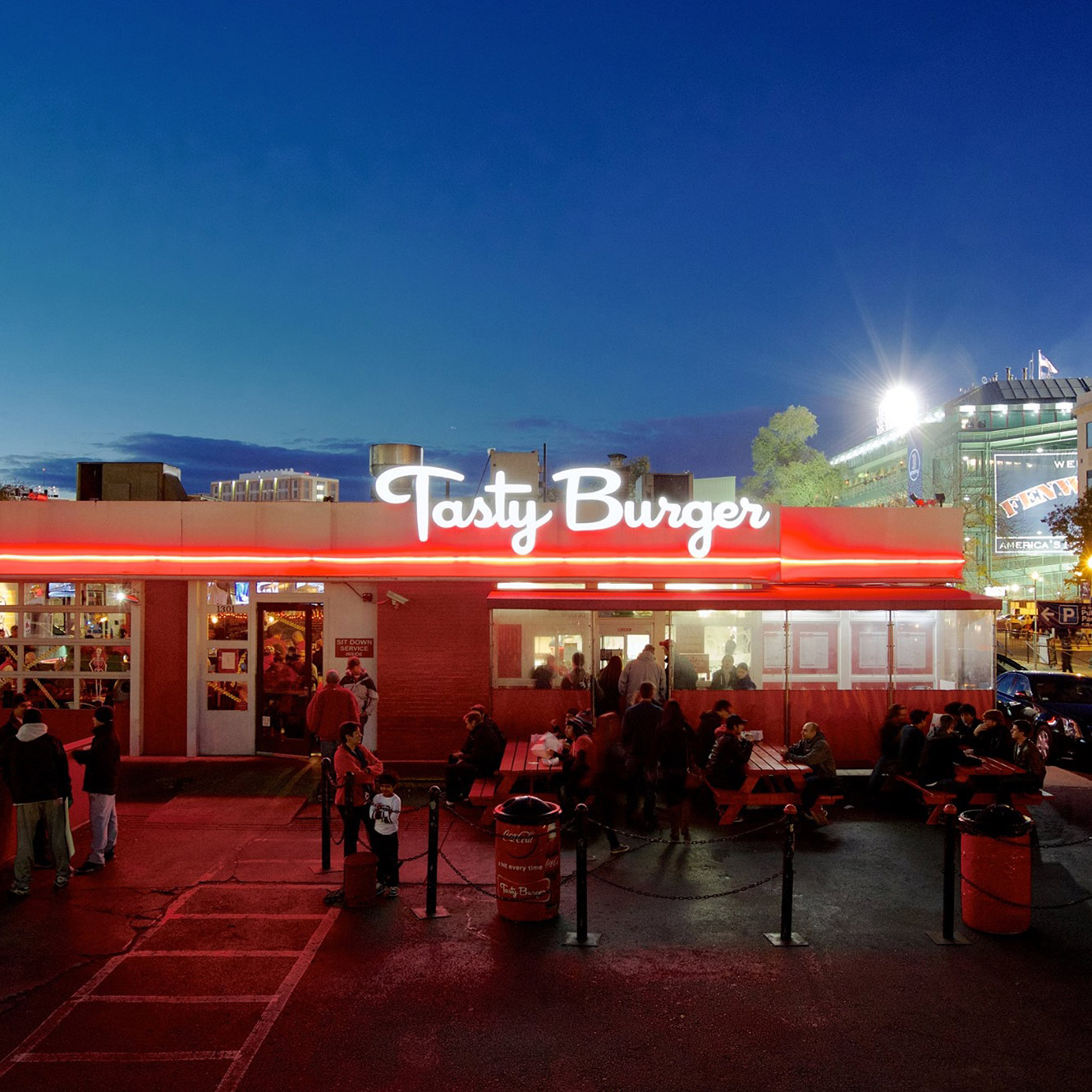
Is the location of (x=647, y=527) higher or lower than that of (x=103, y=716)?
higher

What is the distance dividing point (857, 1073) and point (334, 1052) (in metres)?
3.56

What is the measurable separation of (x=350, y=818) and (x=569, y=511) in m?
7.06

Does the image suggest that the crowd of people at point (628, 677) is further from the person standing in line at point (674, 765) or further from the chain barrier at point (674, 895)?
the chain barrier at point (674, 895)

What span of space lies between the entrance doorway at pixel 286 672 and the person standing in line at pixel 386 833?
22.4 ft

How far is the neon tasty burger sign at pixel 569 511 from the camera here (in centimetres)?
1457

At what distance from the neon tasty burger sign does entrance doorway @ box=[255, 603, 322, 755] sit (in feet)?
9.09

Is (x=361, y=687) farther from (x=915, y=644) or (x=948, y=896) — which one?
(x=915, y=644)

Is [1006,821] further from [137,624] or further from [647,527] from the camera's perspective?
[137,624]

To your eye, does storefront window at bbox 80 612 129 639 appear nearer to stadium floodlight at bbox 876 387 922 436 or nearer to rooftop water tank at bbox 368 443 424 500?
rooftop water tank at bbox 368 443 424 500

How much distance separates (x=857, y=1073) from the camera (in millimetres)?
5586

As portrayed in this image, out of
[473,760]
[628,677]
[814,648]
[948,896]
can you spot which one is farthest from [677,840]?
[814,648]

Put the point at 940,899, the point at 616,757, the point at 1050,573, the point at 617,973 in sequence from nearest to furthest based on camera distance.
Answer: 1. the point at 617,973
2. the point at 940,899
3. the point at 616,757
4. the point at 1050,573

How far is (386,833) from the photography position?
8672 millimetres

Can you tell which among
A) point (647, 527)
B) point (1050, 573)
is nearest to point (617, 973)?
point (647, 527)
